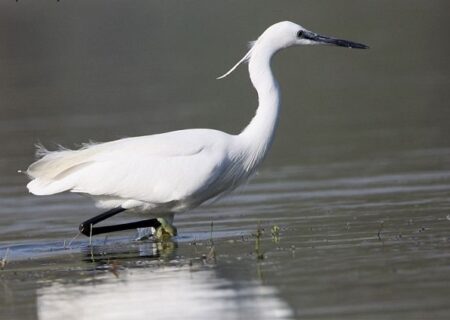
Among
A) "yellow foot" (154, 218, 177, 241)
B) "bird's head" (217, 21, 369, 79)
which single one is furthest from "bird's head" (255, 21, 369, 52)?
"yellow foot" (154, 218, 177, 241)

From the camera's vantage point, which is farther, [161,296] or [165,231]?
[165,231]

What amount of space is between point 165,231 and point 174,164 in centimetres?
94

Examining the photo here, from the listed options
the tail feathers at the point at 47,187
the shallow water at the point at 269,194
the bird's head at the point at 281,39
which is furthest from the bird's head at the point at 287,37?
the tail feathers at the point at 47,187

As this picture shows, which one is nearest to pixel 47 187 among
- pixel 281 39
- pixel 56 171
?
pixel 56 171

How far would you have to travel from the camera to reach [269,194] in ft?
51.9

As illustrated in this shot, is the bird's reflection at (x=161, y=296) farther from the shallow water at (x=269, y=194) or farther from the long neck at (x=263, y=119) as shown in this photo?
the long neck at (x=263, y=119)

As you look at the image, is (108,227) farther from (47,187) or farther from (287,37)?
(287,37)

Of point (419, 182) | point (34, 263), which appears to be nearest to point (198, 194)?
point (34, 263)

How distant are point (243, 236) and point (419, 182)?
10.7 feet

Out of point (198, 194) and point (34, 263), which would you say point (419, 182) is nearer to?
point (198, 194)

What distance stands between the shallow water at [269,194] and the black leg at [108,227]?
0.50ft

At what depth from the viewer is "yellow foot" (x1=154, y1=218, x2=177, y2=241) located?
536 inches

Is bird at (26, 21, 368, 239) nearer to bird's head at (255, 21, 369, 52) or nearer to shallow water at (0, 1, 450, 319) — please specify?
bird's head at (255, 21, 369, 52)

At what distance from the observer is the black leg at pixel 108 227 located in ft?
44.8
